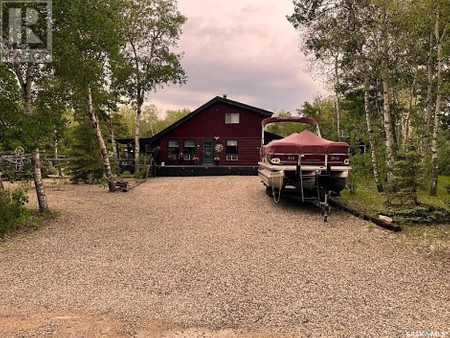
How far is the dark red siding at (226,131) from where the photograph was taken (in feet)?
91.6

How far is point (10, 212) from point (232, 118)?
69.9ft

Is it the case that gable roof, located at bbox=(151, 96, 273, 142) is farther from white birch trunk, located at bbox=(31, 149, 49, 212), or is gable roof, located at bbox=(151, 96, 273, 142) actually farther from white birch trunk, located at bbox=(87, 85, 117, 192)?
white birch trunk, located at bbox=(31, 149, 49, 212)

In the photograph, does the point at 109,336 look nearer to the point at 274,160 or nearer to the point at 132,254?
the point at 132,254

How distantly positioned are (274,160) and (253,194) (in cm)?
474

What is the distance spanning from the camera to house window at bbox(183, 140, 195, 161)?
92.6ft

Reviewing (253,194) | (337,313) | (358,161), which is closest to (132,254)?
(337,313)

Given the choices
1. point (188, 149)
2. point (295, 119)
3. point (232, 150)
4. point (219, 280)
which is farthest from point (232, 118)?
point (219, 280)

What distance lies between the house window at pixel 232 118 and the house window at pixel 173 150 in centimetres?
483

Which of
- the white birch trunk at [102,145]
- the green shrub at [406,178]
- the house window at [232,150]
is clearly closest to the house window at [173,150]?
the house window at [232,150]

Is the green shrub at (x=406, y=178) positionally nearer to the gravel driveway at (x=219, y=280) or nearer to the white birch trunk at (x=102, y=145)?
the gravel driveway at (x=219, y=280)

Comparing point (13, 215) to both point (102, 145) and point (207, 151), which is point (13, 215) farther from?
point (207, 151)

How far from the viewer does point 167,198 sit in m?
14.4

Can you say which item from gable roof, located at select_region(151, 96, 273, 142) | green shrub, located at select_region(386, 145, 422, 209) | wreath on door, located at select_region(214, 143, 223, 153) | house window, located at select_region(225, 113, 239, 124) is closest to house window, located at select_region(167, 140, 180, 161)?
gable roof, located at select_region(151, 96, 273, 142)

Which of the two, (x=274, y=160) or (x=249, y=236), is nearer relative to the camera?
(x=249, y=236)
